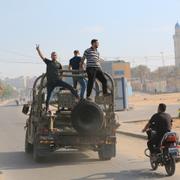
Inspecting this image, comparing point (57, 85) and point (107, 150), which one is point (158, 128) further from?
point (57, 85)

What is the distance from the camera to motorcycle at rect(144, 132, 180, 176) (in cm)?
1023

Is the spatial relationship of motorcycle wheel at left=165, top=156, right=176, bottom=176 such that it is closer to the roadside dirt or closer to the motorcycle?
the motorcycle

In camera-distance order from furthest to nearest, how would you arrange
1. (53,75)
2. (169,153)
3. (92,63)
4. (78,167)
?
1. (53,75)
2. (92,63)
3. (78,167)
4. (169,153)

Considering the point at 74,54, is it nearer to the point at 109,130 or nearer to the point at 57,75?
the point at 57,75

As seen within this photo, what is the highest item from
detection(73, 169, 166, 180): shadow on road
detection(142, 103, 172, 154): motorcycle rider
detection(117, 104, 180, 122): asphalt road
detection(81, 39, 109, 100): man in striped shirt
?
detection(81, 39, 109, 100): man in striped shirt

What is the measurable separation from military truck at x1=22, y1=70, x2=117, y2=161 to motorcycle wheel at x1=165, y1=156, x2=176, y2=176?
111 inches

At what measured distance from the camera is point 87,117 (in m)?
12.9

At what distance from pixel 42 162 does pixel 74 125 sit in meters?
1.37

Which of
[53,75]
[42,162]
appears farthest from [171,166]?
[53,75]

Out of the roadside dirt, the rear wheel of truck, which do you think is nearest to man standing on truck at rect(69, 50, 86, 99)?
the rear wheel of truck

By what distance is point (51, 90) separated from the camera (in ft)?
45.1

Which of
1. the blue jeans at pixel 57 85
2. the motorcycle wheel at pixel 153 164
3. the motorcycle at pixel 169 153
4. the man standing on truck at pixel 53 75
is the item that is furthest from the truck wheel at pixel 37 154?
the motorcycle at pixel 169 153

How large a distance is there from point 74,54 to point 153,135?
4.35m

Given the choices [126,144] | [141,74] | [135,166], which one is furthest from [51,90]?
[141,74]
